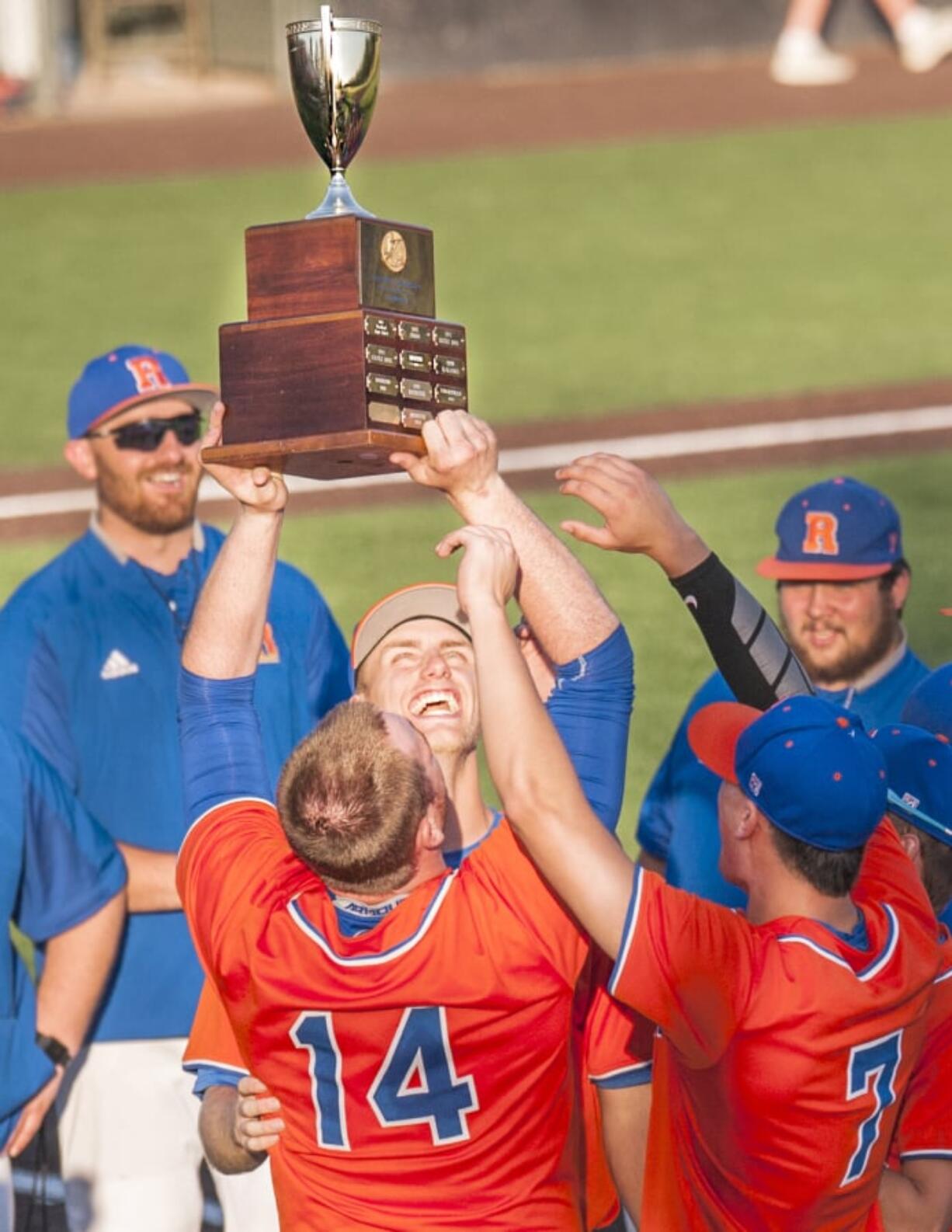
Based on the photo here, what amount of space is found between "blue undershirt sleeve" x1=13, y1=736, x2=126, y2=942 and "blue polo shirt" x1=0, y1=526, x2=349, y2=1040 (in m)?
0.30

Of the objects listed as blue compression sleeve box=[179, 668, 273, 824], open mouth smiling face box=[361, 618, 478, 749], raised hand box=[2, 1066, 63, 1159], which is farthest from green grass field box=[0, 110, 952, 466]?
blue compression sleeve box=[179, 668, 273, 824]

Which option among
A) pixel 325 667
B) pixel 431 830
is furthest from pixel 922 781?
pixel 325 667

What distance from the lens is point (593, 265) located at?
14.0 metres

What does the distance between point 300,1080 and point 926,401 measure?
8587mm

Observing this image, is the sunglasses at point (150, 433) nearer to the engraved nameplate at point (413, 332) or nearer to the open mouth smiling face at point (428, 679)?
the open mouth smiling face at point (428, 679)

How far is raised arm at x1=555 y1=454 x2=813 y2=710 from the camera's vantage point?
3135mm

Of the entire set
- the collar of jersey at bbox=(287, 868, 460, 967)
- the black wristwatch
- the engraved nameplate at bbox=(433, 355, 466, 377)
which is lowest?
the black wristwatch

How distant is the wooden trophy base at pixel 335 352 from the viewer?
3273mm

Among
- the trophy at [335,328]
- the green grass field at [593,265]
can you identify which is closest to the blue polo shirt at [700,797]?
the trophy at [335,328]

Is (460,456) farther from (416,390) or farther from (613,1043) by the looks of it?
(613,1043)

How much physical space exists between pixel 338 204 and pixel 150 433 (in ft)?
5.55

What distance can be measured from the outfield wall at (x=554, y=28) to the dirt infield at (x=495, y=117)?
0.75 ft

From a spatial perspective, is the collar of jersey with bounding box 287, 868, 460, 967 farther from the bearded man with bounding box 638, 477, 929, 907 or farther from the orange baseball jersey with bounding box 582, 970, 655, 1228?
the bearded man with bounding box 638, 477, 929, 907

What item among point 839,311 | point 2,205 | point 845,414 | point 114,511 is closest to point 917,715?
point 114,511
